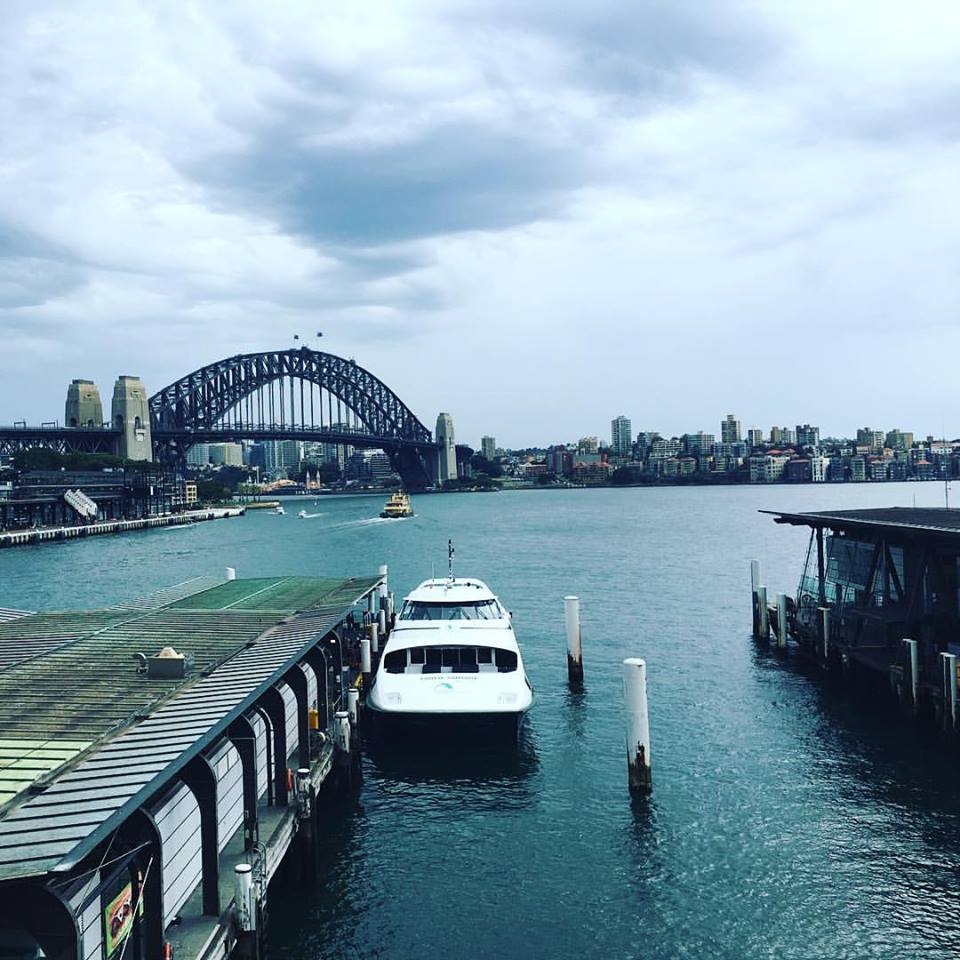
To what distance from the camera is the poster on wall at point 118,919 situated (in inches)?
361

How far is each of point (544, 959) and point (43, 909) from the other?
769cm

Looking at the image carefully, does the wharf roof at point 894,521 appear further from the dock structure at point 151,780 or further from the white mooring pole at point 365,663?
the dock structure at point 151,780

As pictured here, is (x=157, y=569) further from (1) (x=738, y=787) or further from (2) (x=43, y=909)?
(2) (x=43, y=909)

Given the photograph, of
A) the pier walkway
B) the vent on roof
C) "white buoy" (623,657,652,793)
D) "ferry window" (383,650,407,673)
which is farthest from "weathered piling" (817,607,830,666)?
the pier walkway

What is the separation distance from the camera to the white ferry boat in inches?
818

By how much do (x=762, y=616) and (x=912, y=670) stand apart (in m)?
12.5

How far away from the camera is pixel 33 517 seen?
118562mm

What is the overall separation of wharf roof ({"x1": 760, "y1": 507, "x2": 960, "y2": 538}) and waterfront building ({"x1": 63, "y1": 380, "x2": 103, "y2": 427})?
16795 centimetres

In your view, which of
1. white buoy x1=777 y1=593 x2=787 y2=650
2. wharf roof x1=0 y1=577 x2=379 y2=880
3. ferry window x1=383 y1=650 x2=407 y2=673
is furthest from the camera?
white buoy x1=777 y1=593 x2=787 y2=650

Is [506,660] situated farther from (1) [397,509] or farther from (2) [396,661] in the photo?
(1) [397,509]

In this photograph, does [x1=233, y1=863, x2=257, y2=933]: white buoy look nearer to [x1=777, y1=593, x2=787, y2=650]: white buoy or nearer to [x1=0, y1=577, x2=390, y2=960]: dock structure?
[x1=0, y1=577, x2=390, y2=960]: dock structure

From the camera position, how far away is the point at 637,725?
18812mm

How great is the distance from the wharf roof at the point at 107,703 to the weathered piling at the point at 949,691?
1441 cm

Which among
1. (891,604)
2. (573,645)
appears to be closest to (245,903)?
(573,645)
